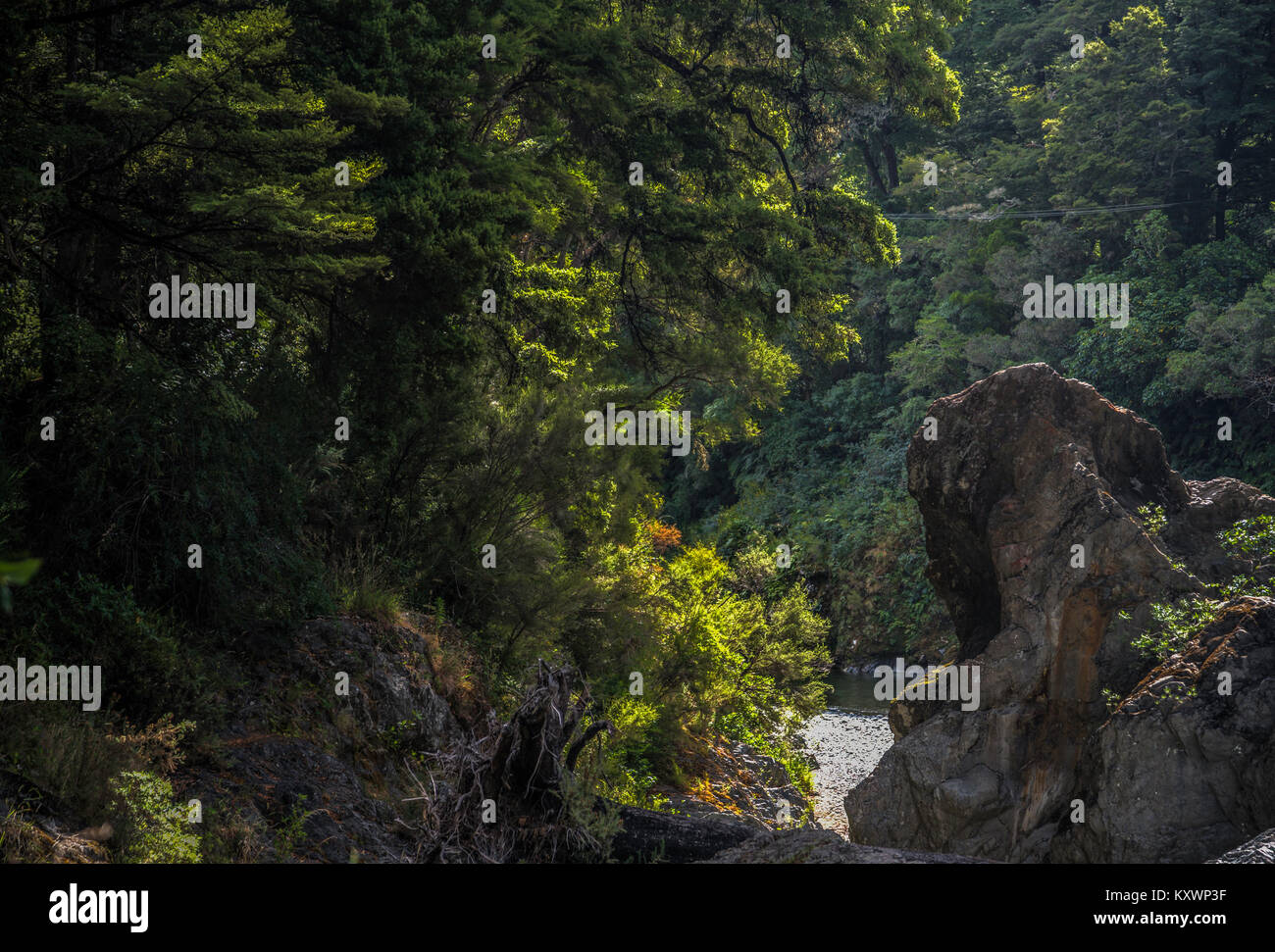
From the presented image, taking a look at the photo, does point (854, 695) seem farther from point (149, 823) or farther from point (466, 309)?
point (149, 823)

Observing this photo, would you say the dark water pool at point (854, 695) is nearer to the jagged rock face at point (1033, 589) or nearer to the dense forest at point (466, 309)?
the dense forest at point (466, 309)

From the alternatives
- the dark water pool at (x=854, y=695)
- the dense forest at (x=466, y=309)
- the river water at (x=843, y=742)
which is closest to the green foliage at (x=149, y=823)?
the dense forest at (x=466, y=309)

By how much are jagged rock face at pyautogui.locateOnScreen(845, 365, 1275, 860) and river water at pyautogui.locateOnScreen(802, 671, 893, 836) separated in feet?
9.97

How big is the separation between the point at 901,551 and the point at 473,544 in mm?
20675

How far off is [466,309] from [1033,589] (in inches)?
265

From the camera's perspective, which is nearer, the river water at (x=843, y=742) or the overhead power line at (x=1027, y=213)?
the river water at (x=843, y=742)

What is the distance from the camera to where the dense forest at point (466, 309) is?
24.8ft

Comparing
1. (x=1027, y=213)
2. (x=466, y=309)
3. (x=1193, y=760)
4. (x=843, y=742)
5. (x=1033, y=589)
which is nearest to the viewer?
(x=1193, y=760)

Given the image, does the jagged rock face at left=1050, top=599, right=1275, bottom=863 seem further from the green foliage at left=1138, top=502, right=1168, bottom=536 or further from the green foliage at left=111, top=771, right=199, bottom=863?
the green foliage at left=111, top=771, right=199, bottom=863

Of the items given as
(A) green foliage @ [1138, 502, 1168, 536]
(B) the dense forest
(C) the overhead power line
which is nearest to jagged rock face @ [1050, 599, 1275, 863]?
(A) green foliage @ [1138, 502, 1168, 536]

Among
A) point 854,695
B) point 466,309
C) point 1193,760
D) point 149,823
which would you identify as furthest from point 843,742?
point 149,823

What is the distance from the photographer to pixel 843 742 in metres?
20.4

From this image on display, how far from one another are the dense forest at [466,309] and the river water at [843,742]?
1.26 m
